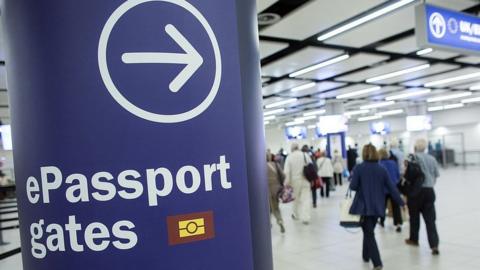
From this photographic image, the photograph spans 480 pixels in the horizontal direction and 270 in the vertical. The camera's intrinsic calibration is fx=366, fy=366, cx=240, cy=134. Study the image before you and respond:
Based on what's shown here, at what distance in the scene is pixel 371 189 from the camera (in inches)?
176

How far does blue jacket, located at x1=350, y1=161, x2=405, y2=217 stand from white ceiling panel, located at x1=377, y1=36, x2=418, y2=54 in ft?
14.7

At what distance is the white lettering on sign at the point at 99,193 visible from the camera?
1229 mm

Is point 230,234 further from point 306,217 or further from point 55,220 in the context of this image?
point 306,217

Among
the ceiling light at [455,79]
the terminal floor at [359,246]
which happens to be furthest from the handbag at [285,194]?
the ceiling light at [455,79]

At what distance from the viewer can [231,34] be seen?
1.40m

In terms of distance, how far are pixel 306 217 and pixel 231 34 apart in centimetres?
685

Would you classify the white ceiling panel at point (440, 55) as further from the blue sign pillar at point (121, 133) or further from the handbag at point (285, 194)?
the blue sign pillar at point (121, 133)

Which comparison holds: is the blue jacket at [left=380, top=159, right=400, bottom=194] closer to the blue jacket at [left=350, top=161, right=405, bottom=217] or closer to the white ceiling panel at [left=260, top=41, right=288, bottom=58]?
the blue jacket at [left=350, top=161, right=405, bottom=217]

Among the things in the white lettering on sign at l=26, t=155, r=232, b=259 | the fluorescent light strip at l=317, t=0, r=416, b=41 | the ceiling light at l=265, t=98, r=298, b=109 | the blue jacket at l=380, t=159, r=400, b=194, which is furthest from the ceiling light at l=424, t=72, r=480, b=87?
the white lettering on sign at l=26, t=155, r=232, b=259

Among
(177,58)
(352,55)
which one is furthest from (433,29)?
(352,55)

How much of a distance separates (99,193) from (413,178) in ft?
16.4

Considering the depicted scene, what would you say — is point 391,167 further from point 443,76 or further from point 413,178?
point 443,76

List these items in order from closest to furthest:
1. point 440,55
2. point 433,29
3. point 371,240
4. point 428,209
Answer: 1. point 433,29
2. point 371,240
3. point 428,209
4. point 440,55

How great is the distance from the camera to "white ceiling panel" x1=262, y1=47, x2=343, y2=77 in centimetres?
847
